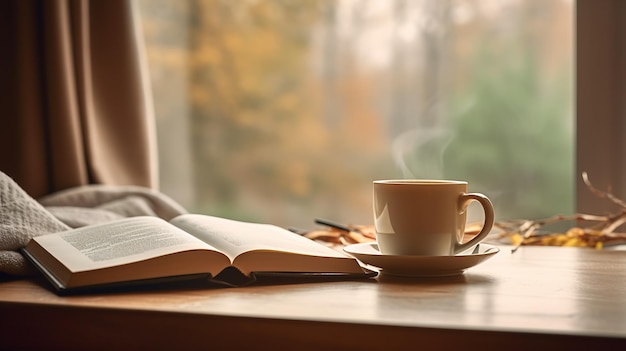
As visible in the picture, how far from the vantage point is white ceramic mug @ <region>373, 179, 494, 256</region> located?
35.3 inches

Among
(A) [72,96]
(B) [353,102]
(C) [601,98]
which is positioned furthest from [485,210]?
(A) [72,96]

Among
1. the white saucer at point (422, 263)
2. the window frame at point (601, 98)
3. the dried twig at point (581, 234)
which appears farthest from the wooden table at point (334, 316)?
the window frame at point (601, 98)

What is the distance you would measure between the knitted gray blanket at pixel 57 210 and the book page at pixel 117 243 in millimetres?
41

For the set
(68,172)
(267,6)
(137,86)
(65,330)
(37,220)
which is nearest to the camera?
(65,330)

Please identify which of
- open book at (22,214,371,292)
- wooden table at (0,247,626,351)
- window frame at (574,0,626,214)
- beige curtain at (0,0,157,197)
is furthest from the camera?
beige curtain at (0,0,157,197)

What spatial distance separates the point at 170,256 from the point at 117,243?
0.38 feet

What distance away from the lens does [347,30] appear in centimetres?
193

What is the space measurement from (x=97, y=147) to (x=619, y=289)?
1328 millimetres

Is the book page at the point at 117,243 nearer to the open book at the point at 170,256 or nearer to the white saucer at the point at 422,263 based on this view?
the open book at the point at 170,256

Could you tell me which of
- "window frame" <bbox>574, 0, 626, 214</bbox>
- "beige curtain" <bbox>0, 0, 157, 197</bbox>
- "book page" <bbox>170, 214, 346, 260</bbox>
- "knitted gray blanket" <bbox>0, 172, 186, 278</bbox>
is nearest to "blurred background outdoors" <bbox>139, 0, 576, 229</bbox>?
"window frame" <bbox>574, 0, 626, 214</bbox>

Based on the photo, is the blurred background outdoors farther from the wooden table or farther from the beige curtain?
the wooden table

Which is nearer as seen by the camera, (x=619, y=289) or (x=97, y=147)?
(x=619, y=289)

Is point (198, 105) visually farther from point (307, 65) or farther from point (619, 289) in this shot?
point (619, 289)

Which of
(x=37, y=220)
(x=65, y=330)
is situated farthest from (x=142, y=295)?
(x=37, y=220)
